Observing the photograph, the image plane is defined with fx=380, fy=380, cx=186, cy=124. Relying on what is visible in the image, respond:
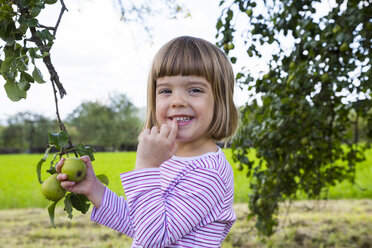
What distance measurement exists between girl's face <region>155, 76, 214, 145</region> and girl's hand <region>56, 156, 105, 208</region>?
232 mm

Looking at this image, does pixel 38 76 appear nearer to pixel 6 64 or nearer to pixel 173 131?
pixel 6 64

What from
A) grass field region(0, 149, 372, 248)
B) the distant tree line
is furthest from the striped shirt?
the distant tree line

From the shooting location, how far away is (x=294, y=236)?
3732mm

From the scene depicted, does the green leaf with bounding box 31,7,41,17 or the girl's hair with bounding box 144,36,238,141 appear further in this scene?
the girl's hair with bounding box 144,36,238,141

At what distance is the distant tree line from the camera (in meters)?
27.2

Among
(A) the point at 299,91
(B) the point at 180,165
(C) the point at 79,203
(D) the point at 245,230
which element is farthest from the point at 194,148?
(D) the point at 245,230

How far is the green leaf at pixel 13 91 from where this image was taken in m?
0.95

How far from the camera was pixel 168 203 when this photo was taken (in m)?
0.93

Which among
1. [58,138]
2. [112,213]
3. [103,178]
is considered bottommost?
[112,213]

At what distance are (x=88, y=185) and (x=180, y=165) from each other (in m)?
0.25

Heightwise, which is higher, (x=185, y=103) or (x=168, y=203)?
(x=185, y=103)

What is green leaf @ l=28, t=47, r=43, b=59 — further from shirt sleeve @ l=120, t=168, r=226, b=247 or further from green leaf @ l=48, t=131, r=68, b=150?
shirt sleeve @ l=120, t=168, r=226, b=247

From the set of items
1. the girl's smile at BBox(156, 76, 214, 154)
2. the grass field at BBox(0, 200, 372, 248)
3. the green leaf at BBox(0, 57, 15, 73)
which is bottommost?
the grass field at BBox(0, 200, 372, 248)

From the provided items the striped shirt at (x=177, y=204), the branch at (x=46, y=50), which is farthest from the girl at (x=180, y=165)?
the branch at (x=46, y=50)
